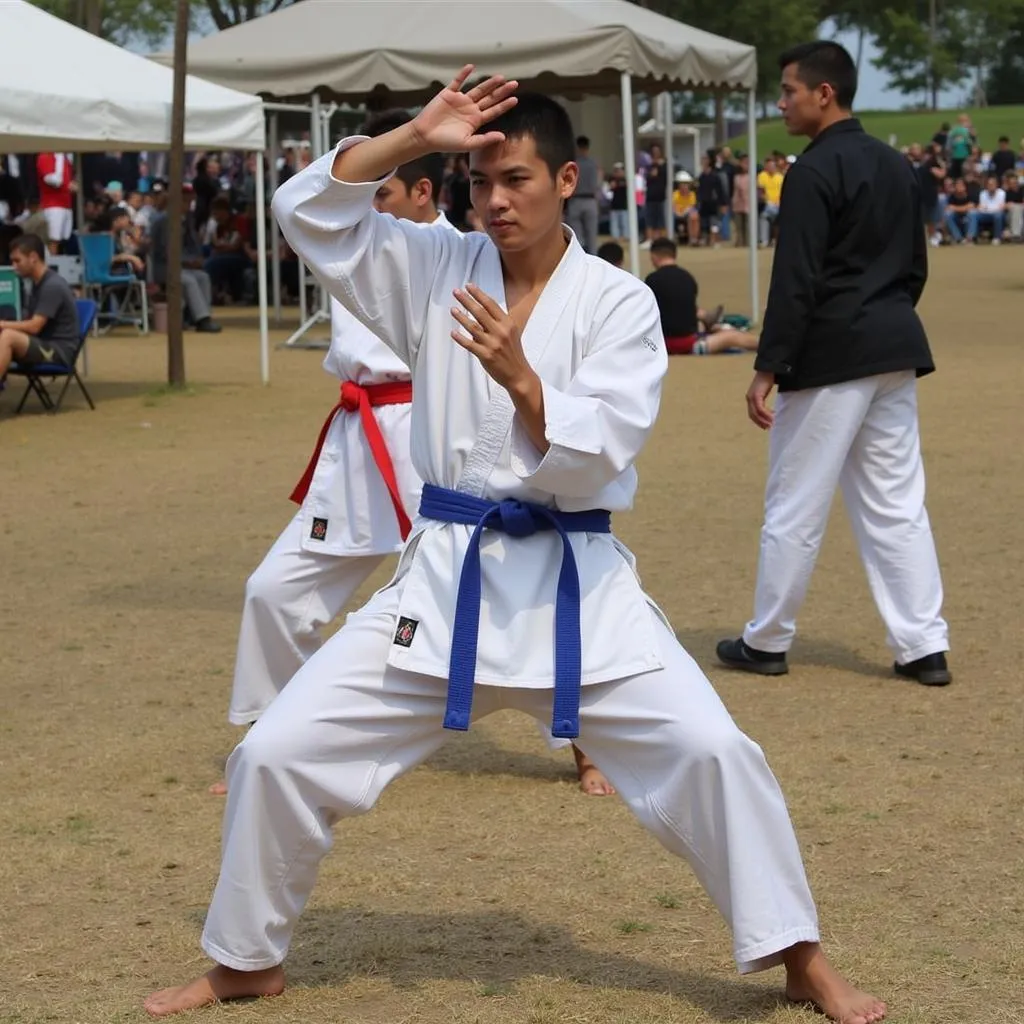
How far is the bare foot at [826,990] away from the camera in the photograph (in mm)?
3496

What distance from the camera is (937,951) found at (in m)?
3.94

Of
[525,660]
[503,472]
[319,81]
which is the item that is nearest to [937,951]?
[525,660]

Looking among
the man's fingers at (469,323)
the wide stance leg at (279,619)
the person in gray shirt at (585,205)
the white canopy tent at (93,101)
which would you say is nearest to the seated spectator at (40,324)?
the white canopy tent at (93,101)

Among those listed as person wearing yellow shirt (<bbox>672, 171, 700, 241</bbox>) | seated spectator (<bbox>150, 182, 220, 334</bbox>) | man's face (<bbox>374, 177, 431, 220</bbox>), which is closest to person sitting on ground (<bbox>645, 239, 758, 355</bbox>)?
seated spectator (<bbox>150, 182, 220, 334</bbox>)

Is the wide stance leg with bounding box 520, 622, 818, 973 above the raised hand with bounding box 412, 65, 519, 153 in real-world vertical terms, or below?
below

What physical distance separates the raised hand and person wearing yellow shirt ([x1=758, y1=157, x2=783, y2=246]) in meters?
30.7

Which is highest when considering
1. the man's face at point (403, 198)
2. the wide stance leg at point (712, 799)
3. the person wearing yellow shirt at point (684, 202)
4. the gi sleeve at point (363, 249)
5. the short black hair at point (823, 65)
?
the person wearing yellow shirt at point (684, 202)

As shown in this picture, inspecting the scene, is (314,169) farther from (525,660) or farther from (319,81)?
(319,81)

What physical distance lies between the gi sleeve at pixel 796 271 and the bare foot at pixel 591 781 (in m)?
1.61

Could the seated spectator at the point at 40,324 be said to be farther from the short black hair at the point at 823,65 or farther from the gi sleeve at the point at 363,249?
the gi sleeve at the point at 363,249

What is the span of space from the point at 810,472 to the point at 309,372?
34.6 feet

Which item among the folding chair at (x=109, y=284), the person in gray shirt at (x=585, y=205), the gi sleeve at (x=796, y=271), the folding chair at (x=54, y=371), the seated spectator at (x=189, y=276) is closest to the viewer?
the gi sleeve at (x=796, y=271)

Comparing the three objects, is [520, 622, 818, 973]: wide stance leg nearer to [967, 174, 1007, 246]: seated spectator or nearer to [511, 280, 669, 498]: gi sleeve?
[511, 280, 669, 498]: gi sleeve

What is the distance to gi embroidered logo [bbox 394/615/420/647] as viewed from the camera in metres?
3.53
